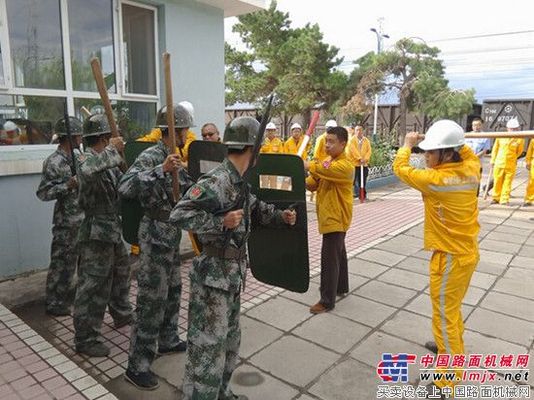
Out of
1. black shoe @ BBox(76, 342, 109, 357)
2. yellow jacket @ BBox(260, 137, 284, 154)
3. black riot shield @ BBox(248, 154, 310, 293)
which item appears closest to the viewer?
black riot shield @ BBox(248, 154, 310, 293)

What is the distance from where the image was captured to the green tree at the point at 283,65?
16.9 metres

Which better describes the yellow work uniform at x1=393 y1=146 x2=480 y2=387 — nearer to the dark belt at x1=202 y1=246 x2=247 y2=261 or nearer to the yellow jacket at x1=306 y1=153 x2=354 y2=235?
the yellow jacket at x1=306 y1=153 x2=354 y2=235

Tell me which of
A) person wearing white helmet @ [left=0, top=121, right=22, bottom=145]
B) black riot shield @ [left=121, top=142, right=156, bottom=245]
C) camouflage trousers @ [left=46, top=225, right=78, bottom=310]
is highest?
person wearing white helmet @ [left=0, top=121, right=22, bottom=145]

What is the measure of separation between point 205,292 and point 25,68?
3767 mm

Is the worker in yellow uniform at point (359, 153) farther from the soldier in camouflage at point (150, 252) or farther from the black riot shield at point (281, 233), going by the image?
the soldier in camouflage at point (150, 252)

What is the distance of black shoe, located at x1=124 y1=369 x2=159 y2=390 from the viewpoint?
2816 millimetres

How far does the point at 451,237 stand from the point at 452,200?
9.9 inches

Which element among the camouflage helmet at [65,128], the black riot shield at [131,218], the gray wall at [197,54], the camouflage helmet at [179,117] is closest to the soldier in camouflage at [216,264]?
the camouflage helmet at [179,117]

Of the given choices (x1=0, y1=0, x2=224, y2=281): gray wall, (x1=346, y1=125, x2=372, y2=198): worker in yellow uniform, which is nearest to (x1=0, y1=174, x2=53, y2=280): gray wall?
(x1=0, y1=0, x2=224, y2=281): gray wall

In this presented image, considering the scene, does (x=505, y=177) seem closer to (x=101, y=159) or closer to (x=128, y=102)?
(x=128, y=102)

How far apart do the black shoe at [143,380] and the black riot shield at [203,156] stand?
1.41 m

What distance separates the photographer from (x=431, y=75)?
17.5m

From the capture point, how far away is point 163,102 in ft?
18.8

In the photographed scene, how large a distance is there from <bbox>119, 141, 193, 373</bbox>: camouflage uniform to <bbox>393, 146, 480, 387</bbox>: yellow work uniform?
173 centimetres
